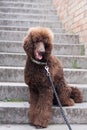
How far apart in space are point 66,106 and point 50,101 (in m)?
0.42

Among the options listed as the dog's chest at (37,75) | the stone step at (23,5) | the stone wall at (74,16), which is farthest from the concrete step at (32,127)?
the stone step at (23,5)

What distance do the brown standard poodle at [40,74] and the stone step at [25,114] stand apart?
140 mm

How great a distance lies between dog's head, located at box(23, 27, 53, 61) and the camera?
301 cm

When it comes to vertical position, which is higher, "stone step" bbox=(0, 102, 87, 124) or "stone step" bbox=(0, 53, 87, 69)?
"stone step" bbox=(0, 53, 87, 69)

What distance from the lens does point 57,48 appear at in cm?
496

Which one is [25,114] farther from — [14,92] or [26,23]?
[26,23]

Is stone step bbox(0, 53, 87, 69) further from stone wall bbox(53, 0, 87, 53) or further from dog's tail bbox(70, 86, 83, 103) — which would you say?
dog's tail bbox(70, 86, 83, 103)

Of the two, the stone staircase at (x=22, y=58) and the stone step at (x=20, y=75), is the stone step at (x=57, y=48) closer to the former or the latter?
the stone staircase at (x=22, y=58)

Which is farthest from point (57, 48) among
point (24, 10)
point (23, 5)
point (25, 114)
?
point (23, 5)

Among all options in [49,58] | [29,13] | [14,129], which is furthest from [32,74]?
[29,13]

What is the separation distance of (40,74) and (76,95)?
699 mm

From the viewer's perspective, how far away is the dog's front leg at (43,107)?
→ 125 inches

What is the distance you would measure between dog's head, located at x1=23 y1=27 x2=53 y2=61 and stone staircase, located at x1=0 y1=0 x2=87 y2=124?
704 millimetres

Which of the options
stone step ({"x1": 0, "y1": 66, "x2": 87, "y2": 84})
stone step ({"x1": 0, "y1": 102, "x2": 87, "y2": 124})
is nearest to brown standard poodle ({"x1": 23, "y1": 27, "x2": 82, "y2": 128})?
stone step ({"x1": 0, "y1": 102, "x2": 87, "y2": 124})
